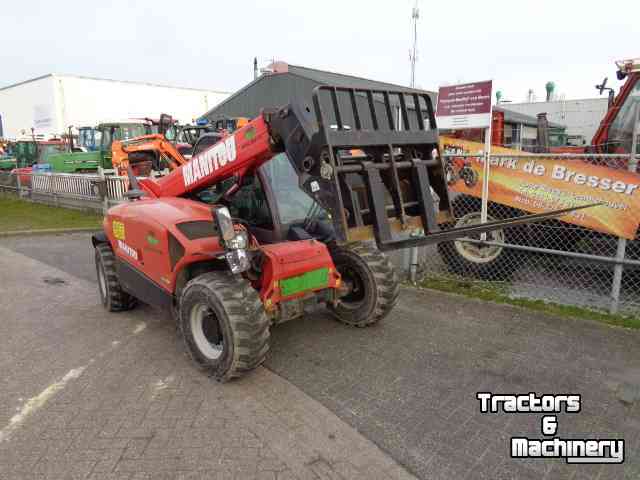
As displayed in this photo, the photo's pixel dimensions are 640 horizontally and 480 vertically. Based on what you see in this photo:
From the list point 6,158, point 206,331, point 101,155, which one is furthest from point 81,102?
point 206,331

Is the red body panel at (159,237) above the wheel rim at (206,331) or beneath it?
above

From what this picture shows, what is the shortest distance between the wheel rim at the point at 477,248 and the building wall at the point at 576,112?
25858mm

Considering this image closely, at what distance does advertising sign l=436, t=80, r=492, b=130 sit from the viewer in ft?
17.1

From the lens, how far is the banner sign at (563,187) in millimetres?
4641

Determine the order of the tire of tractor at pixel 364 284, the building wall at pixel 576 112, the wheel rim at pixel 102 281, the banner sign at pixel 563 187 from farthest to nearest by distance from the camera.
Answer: the building wall at pixel 576 112 < the wheel rim at pixel 102 281 < the banner sign at pixel 563 187 < the tire of tractor at pixel 364 284

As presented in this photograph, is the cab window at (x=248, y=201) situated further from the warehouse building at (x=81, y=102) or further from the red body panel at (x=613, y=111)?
the warehouse building at (x=81, y=102)

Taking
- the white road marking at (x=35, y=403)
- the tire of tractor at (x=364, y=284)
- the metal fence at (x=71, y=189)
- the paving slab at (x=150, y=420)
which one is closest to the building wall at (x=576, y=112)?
the metal fence at (x=71, y=189)

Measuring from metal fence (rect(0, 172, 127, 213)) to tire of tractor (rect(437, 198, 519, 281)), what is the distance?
8.84m

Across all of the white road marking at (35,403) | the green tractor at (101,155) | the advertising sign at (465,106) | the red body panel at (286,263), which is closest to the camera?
the white road marking at (35,403)

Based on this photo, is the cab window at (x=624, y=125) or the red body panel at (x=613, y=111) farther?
the red body panel at (x=613, y=111)

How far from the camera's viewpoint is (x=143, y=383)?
348 cm

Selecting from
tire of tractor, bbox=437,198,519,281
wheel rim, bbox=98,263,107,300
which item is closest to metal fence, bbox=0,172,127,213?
wheel rim, bbox=98,263,107,300

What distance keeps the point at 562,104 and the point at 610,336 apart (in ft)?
107

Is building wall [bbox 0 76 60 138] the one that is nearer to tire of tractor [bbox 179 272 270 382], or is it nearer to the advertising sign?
the advertising sign
